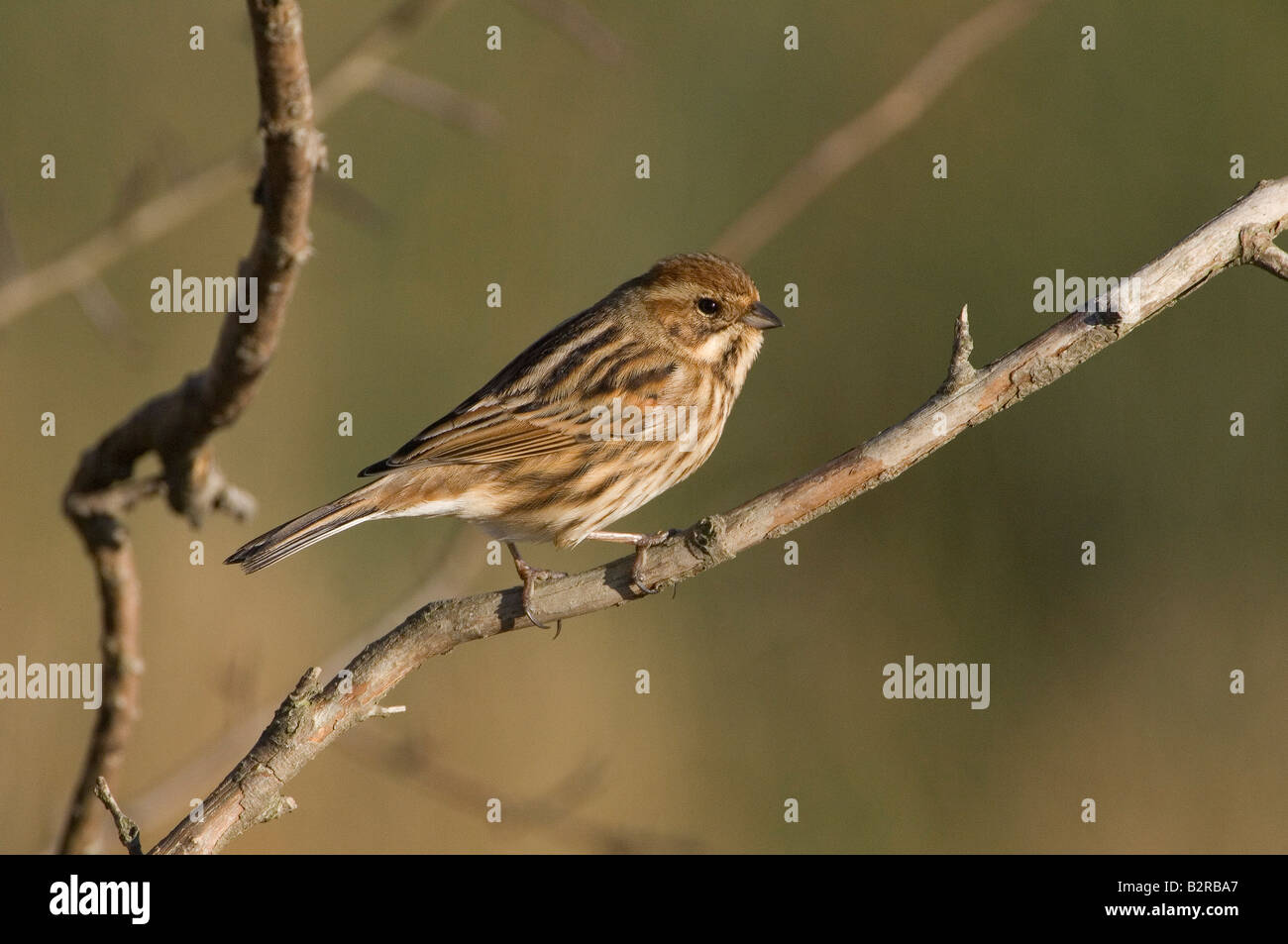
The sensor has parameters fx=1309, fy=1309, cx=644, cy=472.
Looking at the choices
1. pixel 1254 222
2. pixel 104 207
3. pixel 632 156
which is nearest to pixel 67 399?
pixel 104 207

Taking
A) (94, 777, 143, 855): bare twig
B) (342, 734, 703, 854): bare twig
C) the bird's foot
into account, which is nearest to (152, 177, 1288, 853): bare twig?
the bird's foot

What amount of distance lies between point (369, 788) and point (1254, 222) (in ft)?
17.8

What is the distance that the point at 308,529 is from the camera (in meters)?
4.65

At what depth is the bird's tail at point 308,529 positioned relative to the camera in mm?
4438

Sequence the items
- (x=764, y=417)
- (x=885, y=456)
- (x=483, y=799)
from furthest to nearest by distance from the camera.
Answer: (x=764, y=417) < (x=483, y=799) < (x=885, y=456)

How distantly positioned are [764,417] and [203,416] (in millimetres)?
4903

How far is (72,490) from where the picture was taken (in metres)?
4.55

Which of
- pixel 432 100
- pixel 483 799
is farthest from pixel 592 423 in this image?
pixel 483 799

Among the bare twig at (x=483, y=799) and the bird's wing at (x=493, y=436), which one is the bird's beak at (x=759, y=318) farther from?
the bare twig at (x=483, y=799)

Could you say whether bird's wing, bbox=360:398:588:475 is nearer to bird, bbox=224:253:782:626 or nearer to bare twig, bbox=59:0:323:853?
bird, bbox=224:253:782:626

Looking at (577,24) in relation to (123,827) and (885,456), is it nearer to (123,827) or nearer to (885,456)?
(885,456)

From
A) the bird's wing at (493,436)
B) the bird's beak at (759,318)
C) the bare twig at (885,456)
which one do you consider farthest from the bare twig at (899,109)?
the bird's wing at (493,436)

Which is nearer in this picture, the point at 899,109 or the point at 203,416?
the point at 203,416

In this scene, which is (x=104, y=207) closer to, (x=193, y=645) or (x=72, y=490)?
(x=193, y=645)
